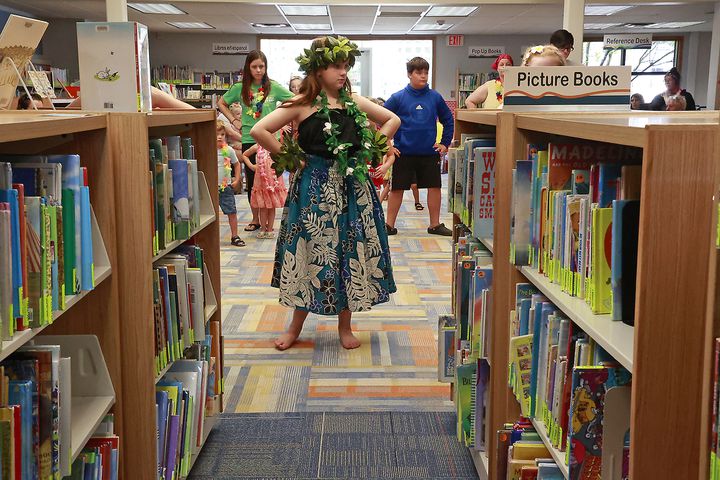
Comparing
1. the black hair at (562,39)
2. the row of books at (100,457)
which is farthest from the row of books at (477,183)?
the black hair at (562,39)

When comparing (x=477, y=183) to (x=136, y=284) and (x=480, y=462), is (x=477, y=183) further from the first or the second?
(x=136, y=284)

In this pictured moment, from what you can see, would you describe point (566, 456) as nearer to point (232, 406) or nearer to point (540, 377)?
point (540, 377)

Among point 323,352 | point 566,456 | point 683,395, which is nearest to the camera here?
point 683,395

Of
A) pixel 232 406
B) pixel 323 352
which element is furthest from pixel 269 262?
pixel 232 406

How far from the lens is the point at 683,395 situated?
1.15 meters

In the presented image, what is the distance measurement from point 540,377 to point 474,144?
963 mm

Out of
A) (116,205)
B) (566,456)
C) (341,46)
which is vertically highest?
(341,46)

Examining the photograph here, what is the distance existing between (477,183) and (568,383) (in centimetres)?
96

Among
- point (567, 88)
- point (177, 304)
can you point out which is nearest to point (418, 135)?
point (567, 88)

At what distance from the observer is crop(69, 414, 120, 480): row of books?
179 centimetres

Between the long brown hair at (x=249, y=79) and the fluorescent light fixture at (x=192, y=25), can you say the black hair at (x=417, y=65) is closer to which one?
the long brown hair at (x=249, y=79)

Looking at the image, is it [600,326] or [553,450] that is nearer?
[600,326]

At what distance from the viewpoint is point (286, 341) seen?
13.5 feet

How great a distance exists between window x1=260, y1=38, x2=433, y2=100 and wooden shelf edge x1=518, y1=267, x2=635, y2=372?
47.0ft
